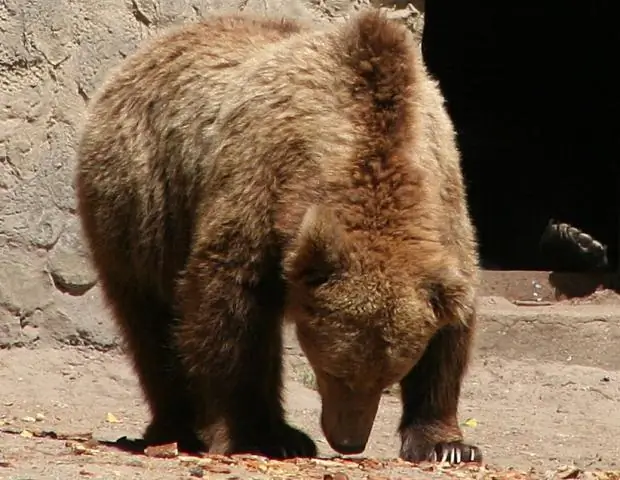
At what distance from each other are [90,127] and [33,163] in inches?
57.0

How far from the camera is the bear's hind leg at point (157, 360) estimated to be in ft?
20.4

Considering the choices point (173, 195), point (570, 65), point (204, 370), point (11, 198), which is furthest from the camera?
point (570, 65)

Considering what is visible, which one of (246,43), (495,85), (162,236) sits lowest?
(162,236)

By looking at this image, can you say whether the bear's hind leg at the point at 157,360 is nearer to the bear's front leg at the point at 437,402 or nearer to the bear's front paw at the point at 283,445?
the bear's front paw at the point at 283,445

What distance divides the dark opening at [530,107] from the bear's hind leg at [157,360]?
587 centimetres

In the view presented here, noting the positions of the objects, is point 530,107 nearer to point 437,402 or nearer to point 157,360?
point 157,360

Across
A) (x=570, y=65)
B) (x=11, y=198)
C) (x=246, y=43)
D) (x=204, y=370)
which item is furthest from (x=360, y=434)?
(x=570, y=65)

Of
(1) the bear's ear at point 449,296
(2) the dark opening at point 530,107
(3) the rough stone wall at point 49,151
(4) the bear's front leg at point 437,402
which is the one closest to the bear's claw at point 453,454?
(4) the bear's front leg at point 437,402

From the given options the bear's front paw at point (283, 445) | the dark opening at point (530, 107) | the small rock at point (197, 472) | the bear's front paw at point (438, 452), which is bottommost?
the small rock at point (197, 472)

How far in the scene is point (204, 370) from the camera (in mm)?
5527

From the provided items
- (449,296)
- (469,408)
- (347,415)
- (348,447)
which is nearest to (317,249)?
(449,296)

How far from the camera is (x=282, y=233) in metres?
5.23

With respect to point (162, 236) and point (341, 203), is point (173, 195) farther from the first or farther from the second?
point (341, 203)

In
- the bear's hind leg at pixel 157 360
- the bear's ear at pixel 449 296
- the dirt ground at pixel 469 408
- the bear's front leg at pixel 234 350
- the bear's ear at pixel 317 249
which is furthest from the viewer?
the dirt ground at pixel 469 408
